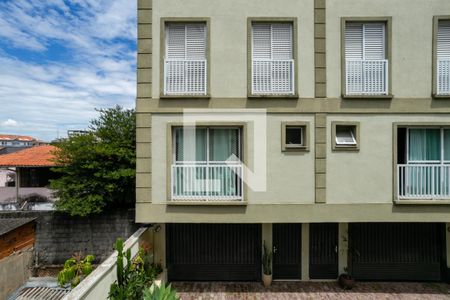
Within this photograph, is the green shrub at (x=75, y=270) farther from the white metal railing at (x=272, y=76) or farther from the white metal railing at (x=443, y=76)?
the white metal railing at (x=443, y=76)

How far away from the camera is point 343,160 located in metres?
7.72

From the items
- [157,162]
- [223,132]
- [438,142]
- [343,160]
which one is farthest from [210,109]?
[438,142]

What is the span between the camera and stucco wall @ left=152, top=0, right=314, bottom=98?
302 inches

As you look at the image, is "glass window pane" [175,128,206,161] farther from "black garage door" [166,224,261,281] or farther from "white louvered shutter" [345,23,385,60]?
"white louvered shutter" [345,23,385,60]

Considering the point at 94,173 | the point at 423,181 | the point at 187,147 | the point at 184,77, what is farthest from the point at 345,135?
the point at 94,173

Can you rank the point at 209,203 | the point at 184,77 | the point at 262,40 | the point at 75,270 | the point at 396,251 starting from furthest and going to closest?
the point at 75,270 < the point at 396,251 < the point at 262,40 < the point at 184,77 < the point at 209,203

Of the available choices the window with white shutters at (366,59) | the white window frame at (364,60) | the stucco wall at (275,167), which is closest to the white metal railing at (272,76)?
the stucco wall at (275,167)

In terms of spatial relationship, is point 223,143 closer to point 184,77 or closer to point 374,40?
point 184,77

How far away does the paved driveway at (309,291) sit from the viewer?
8523mm

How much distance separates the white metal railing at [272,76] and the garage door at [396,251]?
5669mm

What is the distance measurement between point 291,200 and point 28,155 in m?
17.3

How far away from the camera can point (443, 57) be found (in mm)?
7789

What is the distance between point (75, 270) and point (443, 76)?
44.5 feet

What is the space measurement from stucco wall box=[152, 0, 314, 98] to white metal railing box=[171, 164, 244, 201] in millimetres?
2151
